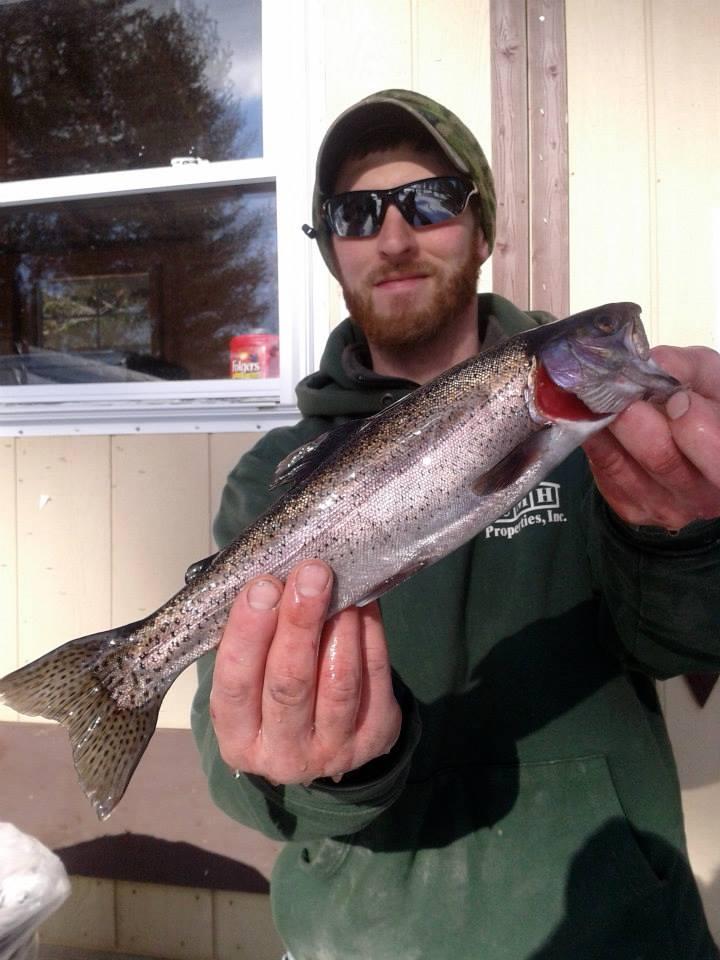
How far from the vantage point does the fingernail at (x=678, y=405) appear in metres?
1.35

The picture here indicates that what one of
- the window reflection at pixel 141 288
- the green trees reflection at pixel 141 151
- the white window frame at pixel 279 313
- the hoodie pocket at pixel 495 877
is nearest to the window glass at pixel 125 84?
the green trees reflection at pixel 141 151

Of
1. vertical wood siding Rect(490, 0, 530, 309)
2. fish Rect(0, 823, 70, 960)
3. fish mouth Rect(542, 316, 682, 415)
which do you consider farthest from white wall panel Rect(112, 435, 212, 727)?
fish mouth Rect(542, 316, 682, 415)

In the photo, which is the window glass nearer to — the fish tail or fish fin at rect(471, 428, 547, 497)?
fish fin at rect(471, 428, 547, 497)

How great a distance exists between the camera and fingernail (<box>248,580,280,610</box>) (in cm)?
151

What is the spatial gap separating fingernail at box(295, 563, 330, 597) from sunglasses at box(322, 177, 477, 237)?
4.94ft

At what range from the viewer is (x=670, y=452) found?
4.52 ft

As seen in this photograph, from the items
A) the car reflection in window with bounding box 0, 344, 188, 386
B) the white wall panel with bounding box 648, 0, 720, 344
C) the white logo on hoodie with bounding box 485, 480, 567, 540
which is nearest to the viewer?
the white logo on hoodie with bounding box 485, 480, 567, 540

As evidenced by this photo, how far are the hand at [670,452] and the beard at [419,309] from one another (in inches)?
43.6

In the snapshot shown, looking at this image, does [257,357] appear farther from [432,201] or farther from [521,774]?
[521,774]

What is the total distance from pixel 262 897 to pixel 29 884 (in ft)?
3.89

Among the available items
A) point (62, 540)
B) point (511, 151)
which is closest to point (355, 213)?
point (511, 151)

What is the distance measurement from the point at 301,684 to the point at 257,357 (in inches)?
90.9

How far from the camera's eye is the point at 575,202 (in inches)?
121

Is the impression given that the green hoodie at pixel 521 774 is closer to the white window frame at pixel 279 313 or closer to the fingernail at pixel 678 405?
the fingernail at pixel 678 405
